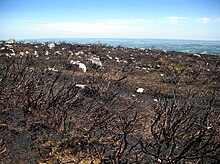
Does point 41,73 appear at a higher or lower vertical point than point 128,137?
higher

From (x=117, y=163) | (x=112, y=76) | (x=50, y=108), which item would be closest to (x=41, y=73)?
(x=112, y=76)

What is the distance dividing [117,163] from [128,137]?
1.48m

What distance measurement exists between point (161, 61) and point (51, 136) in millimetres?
13448

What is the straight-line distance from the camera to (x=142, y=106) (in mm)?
8461

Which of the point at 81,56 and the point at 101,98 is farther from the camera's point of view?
the point at 81,56

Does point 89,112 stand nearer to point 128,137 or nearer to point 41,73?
point 128,137

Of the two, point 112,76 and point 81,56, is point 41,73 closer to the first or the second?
point 112,76

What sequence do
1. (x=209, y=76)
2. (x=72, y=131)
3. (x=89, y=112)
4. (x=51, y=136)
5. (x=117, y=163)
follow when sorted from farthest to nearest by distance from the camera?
(x=209, y=76), (x=89, y=112), (x=72, y=131), (x=51, y=136), (x=117, y=163)

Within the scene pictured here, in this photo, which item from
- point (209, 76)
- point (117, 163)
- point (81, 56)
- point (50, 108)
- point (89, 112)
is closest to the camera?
point (117, 163)

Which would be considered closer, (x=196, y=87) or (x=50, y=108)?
(x=50, y=108)

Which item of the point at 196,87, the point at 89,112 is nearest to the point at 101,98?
the point at 89,112

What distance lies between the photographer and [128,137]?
613cm

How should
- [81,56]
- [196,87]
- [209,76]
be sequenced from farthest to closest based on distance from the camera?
[81,56], [209,76], [196,87]

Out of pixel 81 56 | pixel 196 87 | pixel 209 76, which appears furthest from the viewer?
pixel 81 56
